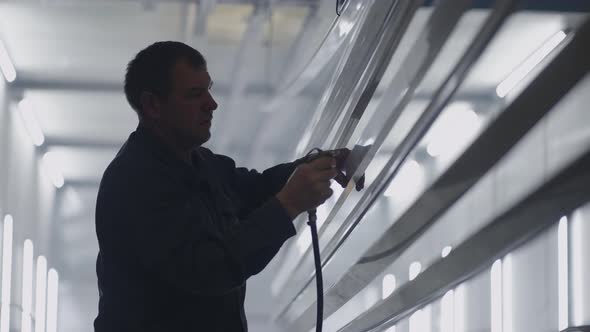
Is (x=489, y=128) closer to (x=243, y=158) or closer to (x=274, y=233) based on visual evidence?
(x=274, y=233)

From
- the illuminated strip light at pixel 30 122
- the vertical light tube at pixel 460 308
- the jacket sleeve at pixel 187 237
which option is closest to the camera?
the vertical light tube at pixel 460 308

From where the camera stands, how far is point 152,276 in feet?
6.03

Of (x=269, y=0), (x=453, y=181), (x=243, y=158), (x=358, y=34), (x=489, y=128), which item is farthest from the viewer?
(x=243, y=158)

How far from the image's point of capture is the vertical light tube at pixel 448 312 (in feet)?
5.42

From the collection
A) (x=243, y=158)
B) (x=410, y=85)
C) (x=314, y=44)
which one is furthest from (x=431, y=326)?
(x=243, y=158)

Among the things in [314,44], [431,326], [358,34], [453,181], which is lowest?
[431,326]

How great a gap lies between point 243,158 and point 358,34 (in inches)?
131

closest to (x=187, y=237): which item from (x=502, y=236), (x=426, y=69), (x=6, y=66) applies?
(x=426, y=69)

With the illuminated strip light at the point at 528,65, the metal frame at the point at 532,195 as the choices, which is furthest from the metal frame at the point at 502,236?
the illuminated strip light at the point at 528,65

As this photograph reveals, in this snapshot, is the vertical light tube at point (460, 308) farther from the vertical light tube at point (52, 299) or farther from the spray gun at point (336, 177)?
the vertical light tube at point (52, 299)

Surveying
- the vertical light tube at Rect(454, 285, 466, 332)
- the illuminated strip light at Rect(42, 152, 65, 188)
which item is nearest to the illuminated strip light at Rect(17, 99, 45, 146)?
the illuminated strip light at Rect(42, 152, 65, 188)

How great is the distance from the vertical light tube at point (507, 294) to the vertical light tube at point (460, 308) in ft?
0.64

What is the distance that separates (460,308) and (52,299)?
4.64m

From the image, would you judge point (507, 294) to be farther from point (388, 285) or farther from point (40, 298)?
point (40, 298)
